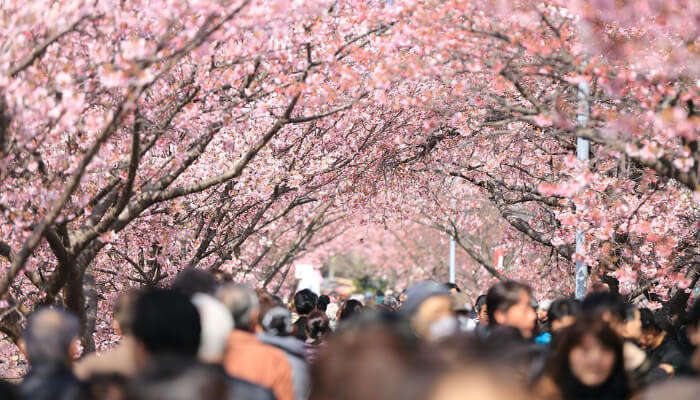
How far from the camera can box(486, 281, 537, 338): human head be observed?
5516 millimetres

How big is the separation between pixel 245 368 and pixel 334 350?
Answer: 5.10 feet

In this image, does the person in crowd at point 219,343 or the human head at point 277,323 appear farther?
the human head at point 277,323

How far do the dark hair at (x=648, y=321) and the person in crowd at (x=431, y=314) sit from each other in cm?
196

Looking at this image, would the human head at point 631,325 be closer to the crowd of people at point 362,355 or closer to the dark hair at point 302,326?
the crowd of people at point 362,355

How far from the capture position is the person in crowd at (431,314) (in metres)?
5.10

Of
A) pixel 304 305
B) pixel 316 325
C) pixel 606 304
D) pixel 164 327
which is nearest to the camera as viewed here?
pixel 164 327

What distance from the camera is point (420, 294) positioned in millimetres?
5332

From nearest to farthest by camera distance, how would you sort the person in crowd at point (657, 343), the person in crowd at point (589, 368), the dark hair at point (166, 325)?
1. the dark hair at point (166, 325)
2. the person in crowd at point (589, 368)
3. the person in crowd at point (657, 343)

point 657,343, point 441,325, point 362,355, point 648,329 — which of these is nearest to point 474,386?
point 362,355

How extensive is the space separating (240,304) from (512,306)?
1.91 m

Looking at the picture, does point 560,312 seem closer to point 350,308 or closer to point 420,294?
point 420,294

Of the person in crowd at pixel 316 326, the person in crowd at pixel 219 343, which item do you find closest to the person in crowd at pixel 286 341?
the person in crowd at pixel 219 343

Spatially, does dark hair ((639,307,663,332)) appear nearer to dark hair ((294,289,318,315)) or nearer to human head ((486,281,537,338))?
human head ((486,281,537,338))

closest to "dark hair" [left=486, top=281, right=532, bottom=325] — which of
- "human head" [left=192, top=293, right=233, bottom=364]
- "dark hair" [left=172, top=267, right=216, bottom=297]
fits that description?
"dark hair" [left=172, top=267, right=216, bottom=297]
